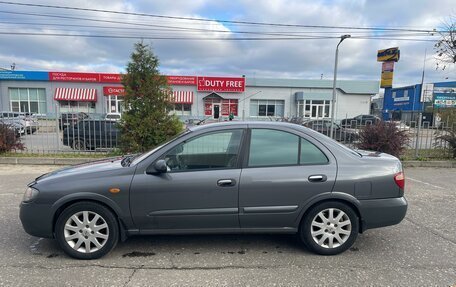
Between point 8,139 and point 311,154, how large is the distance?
9.92m

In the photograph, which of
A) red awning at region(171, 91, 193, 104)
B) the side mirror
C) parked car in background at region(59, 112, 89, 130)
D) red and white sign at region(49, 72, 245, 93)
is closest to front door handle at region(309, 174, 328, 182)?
the side mirror

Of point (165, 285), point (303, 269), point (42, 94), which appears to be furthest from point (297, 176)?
point (42, 94)

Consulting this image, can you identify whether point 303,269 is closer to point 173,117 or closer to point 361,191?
point 361,191

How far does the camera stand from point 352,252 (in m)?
3.77

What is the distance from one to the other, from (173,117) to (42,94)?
3424 cm

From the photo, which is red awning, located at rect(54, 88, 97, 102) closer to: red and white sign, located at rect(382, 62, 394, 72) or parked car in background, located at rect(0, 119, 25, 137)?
parked car in background, located at rect(0, 119, 25, 137)

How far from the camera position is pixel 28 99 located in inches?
1455

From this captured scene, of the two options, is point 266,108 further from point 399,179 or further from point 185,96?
point 399,179

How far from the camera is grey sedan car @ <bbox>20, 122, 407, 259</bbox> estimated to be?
11.3ft

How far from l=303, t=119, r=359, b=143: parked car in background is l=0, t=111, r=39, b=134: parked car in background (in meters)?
9.65

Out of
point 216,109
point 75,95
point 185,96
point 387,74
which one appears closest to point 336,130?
point 216,109

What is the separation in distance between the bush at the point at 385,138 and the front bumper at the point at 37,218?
9043mm

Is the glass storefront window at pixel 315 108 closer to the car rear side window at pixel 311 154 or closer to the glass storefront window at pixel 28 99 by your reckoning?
the glass storefront window at pixel 28 99

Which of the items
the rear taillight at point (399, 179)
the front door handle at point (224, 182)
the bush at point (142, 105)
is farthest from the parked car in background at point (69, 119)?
the rear taillight at point (399, 179)
